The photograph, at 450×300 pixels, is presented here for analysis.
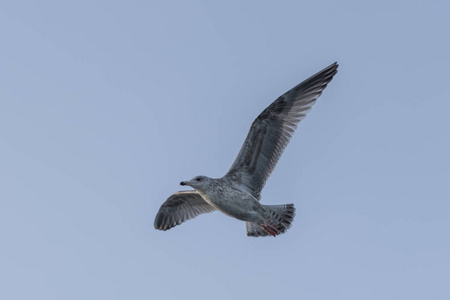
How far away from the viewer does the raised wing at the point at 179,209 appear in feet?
62.8

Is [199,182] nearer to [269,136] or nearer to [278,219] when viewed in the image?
[269,136]

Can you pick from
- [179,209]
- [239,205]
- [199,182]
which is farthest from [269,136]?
[179,209]

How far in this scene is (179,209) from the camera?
19422mm

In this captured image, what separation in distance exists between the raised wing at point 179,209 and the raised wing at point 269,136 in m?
2.22

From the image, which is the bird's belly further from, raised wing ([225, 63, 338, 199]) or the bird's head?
raised wing ([225, 63, 338, 199])

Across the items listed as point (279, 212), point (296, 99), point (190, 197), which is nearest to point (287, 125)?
point (296, 99)

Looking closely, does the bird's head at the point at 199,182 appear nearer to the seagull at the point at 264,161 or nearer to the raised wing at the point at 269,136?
the seagull at the point at 264,161

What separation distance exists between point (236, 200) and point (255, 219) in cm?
67

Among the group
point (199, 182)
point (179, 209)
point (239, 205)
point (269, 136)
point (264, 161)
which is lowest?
point (239, 205)

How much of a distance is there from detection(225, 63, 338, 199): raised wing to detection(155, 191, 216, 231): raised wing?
2.22 metres

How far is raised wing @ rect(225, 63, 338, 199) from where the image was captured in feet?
56.0

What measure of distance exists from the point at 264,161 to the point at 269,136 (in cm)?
58

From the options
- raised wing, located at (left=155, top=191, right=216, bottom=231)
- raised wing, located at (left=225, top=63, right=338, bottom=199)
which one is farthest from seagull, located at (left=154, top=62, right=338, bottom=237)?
raised wing, located at (left=155, top=191, right=216, bottom=231)

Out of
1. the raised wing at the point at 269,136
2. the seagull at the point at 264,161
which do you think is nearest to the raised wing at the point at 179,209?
the seagull at the point at 264,161
